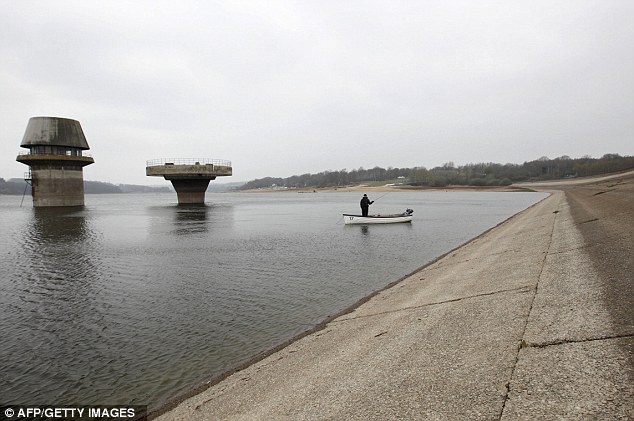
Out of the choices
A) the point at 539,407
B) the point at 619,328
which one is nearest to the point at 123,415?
A: the point at 539,407

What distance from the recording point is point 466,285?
34.3 ft

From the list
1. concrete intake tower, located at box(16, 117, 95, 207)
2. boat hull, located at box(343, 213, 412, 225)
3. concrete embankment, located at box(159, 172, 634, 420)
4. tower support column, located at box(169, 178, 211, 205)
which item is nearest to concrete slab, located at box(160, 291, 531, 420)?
concrete embankment, located at box(159, 172, 634, 420)

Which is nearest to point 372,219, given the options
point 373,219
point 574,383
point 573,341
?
point 373,219

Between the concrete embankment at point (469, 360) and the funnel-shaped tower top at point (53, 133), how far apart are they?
66.8 metres

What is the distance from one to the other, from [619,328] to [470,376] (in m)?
2.54

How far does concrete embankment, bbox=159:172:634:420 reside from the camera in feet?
13.8

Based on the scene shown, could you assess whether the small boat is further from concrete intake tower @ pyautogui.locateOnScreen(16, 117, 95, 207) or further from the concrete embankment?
concrete intake tower @ pyautogui.locateOnScreen(16, 117, 95, 207)

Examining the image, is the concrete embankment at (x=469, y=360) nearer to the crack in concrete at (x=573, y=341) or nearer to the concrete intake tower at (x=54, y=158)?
the crack in concrete at (x=573, y=341)

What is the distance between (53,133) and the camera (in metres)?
58.8

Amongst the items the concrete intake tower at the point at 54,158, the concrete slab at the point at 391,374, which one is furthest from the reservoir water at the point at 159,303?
the concrete intake tower at the point at 54,158

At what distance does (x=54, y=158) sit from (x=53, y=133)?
4.56 meters

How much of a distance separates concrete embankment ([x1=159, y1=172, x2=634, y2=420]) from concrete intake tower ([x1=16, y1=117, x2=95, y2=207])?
66.2 meters

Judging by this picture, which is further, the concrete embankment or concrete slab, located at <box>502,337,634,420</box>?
the concrete embankment

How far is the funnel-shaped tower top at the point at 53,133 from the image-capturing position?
57.4 m
